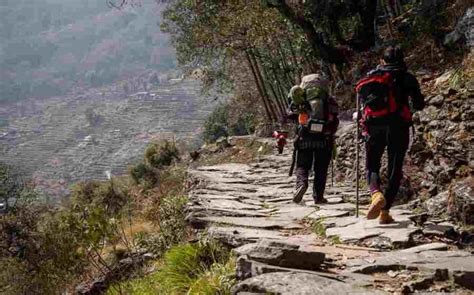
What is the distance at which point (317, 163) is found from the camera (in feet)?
24.2

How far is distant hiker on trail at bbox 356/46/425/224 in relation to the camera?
554 centimetres

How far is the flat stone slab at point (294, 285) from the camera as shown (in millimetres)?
3354

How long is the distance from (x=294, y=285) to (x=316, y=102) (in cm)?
416

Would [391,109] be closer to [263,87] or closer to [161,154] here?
[263,87]

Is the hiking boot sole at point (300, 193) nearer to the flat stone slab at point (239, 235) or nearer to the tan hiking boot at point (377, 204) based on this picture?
the flat stone slab at point (239, 235)

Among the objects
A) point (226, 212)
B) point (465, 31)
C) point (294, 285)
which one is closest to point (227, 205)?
point (226, 212)

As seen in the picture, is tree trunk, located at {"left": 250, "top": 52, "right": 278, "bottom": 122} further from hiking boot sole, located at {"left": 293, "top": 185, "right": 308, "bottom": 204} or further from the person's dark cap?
the person's dark cap

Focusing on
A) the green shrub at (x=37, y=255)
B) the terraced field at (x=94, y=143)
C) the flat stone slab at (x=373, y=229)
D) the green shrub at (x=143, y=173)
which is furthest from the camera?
the terraced field at (x=94, y=143)

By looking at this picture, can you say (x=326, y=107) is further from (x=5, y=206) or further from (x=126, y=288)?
(x=5, y=206)

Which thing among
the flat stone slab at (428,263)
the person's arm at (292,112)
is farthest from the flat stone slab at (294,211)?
the flat stone slab at (428,263)

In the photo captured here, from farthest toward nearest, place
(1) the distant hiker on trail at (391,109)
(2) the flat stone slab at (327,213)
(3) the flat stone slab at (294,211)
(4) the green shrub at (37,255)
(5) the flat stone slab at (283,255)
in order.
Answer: (4) the green shrub at (37,255)
(3) the flat stone slab at (294,211)
(2) the flat stone slab at (327,213)
(1) the distant hiker on trail at (391,109)
(5) the flat stone slab at (283,255)

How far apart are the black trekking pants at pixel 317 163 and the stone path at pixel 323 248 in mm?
293

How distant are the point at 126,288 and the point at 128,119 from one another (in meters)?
196

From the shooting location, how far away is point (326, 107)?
7289 mm
